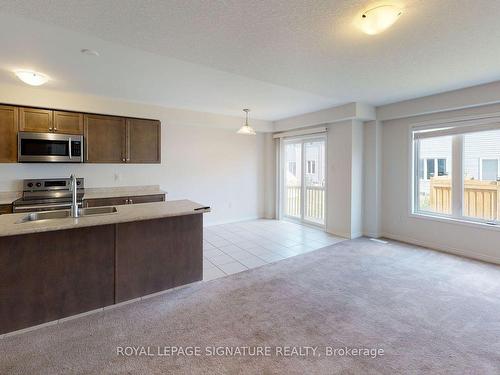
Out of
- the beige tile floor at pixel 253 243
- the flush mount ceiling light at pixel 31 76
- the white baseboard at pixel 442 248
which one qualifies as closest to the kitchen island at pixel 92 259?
the beige tile floor at pixel 253 243

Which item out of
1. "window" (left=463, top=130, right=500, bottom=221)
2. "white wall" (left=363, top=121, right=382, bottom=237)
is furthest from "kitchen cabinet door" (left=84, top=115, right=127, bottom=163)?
"window" (left=463, top=130, right=500, bottom=221)

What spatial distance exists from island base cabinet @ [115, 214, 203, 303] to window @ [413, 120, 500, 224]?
3.85 m

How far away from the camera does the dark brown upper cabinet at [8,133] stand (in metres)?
3.52

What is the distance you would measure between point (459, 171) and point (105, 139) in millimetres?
5613

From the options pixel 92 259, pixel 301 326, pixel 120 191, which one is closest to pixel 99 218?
pixel 92 259

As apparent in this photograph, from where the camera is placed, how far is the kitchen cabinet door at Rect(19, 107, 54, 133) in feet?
11.9

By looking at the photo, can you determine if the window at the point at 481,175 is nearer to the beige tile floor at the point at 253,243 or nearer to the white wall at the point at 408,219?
the white wall at the point at 408,219

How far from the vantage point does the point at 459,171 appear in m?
3.96

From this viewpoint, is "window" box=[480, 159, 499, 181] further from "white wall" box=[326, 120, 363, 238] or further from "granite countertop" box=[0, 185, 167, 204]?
"granite countertop" box=[0, 185, 167, 204]

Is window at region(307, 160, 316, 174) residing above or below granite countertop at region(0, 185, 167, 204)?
above

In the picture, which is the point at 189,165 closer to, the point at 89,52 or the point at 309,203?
the point at 309,203

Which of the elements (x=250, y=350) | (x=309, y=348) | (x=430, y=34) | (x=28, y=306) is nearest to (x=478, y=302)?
(x=309, y=348)

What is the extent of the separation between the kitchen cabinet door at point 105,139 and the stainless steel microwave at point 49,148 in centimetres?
16

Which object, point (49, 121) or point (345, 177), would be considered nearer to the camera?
point (49, 121)
